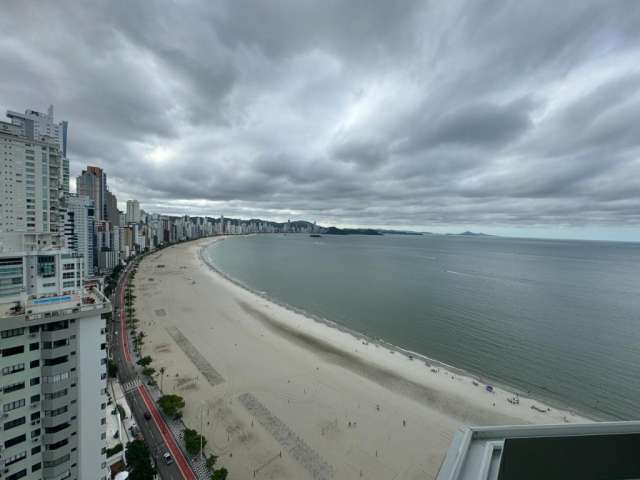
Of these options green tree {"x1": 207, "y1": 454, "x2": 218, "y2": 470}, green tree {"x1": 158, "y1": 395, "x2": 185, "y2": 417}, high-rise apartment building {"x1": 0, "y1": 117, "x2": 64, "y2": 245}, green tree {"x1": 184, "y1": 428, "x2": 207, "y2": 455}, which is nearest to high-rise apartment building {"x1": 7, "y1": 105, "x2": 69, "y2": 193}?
high-rise apartment building {"x1": 0, "y1": 117, "x2": 64, "y2": 245}

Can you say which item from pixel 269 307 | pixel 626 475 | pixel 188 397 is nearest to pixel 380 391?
pixel 188 397

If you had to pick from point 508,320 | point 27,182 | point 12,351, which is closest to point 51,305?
point 12,351

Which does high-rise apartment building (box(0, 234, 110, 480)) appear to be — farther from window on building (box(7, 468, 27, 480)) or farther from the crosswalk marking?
the crosswalk marking

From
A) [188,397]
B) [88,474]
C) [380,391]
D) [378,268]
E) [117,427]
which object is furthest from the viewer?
[378,268]

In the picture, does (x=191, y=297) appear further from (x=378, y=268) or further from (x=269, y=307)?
(x=378, y=268)

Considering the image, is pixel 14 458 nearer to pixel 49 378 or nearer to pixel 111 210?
pixel 49 378

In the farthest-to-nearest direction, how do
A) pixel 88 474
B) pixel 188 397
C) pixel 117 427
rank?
1. pixel 188 397
2. pixel 117 427
3. pixel 88 474
